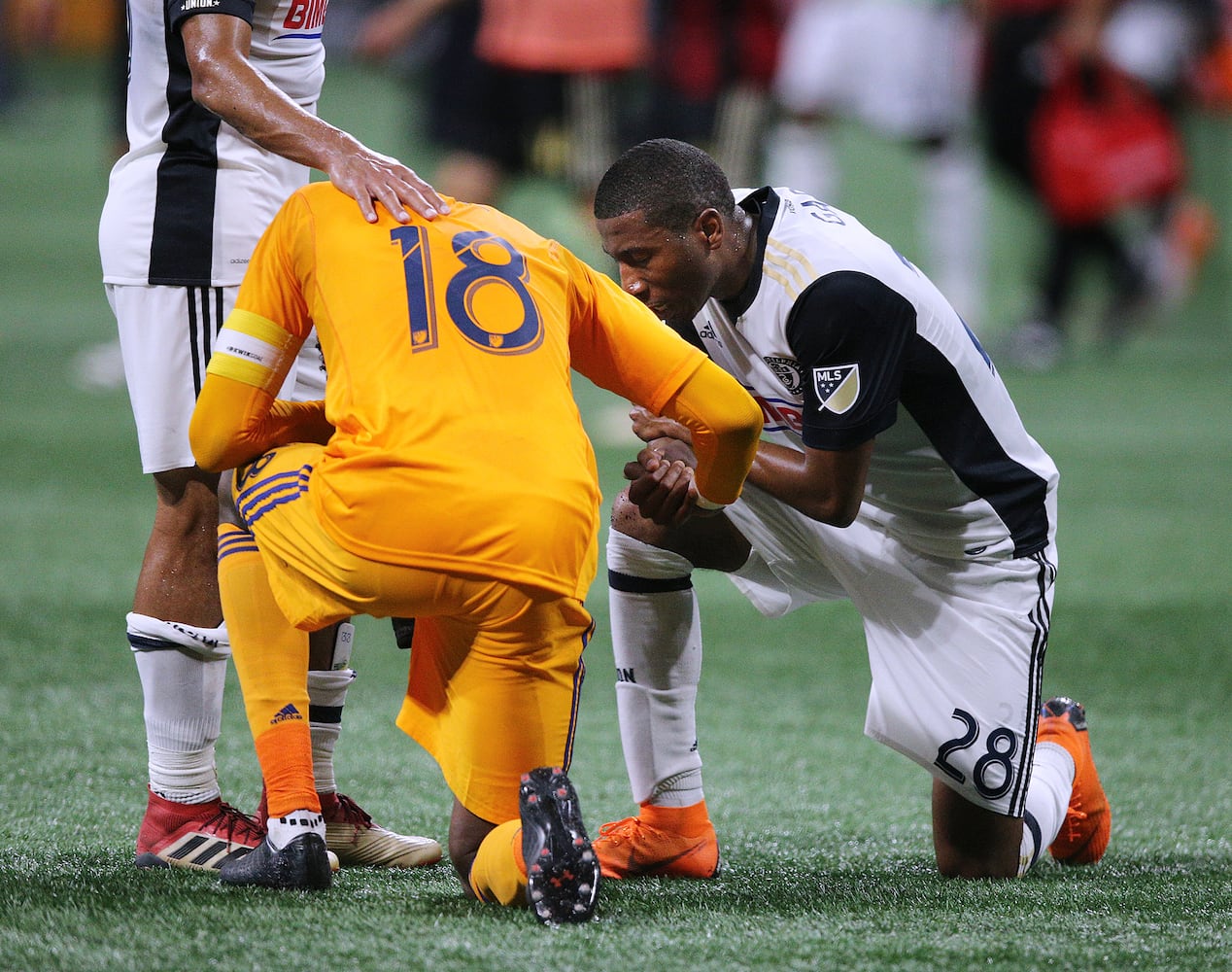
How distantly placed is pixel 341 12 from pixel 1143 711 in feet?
71.1

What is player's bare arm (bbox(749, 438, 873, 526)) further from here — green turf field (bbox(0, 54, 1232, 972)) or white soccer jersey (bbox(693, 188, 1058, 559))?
green turf field (bbox(0, 54, 1232, 972))

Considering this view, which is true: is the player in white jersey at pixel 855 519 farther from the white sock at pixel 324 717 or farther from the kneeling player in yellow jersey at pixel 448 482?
the white sock at pixel 324 717

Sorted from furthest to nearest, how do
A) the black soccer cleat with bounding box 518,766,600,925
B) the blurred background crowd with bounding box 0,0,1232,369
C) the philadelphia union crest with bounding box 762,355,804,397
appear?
the blurred background crowd with bounding box 0,0,1232,369 < the philadelphia union crest with bounding box 762,355,804,397 < the black soccer cleat with bounding box 518,766,600,925

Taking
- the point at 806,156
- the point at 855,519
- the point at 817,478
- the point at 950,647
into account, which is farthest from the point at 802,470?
the point at 806,156

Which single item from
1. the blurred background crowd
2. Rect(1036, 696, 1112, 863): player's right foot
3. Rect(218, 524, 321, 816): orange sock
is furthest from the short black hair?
the blurred background crowd

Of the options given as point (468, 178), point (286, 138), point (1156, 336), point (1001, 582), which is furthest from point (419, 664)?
point (1156, 336)

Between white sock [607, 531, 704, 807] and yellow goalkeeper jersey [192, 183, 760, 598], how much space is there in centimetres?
51

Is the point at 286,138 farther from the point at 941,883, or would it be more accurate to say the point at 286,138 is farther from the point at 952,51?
the point at 952,51

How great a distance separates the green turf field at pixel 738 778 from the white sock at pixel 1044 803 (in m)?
0.05

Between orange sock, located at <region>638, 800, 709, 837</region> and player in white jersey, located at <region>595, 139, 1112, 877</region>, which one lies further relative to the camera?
orange sock, located at <region>638, 800, 709, 837</region>

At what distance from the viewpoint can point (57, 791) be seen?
334cm

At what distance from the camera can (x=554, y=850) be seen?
2.36 meters

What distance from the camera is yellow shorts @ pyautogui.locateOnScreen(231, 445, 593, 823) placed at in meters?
2.44

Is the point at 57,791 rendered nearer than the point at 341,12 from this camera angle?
Yes
